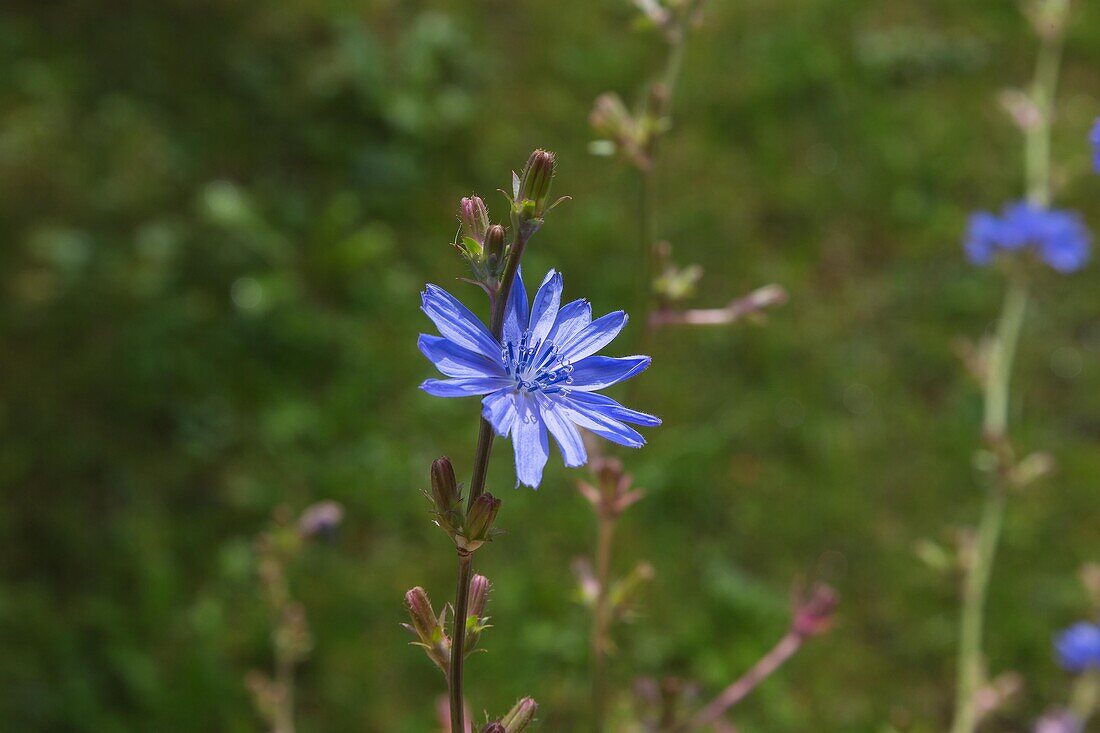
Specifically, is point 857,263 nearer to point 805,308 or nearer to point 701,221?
point 805,308

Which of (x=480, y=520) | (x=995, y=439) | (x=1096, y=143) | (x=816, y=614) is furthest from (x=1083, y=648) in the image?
(x=480, y=520)

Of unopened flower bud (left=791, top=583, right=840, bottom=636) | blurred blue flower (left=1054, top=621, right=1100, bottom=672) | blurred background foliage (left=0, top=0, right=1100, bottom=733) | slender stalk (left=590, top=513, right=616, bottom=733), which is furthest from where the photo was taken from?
blurred background foliage (left=0, top=0, right=1100, bottom=733)

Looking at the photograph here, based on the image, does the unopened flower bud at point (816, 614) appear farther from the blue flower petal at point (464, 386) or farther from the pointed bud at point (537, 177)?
the pointed bud at point (537, 177)

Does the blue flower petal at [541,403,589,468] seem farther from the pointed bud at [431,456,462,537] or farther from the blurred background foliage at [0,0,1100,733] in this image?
the blurred background foliage at [0,0,1100,733]

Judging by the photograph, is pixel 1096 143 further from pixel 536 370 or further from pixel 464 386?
pixel 464 386

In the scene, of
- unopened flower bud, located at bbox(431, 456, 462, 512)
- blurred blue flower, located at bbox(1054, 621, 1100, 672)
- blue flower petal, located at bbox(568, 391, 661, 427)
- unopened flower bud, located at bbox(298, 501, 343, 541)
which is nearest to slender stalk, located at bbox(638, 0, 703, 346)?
blue flower petal, located at bbox(568, 391, 661, 427)

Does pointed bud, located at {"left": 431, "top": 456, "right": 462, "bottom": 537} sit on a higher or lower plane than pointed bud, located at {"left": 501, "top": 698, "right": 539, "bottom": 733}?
higher

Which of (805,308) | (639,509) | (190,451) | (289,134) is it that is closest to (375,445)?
(190,451)
